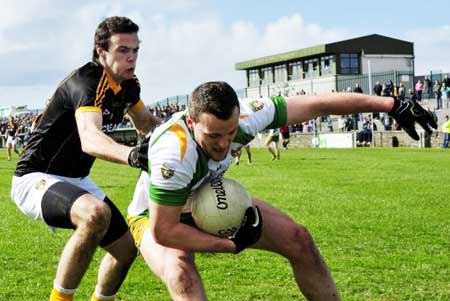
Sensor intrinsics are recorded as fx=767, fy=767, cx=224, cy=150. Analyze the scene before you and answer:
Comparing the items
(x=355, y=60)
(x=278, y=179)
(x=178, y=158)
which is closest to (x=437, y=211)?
(x=278, y=179)

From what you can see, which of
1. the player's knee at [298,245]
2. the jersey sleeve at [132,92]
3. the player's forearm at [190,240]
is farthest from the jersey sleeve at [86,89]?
the player's knee at [298,245]

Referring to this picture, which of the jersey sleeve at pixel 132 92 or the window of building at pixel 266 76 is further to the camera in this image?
the window of building at pixel 266 76

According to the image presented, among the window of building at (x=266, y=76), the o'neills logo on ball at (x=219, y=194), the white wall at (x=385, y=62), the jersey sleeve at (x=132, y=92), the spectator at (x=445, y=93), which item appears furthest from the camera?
the window of building at (x=266, y=76)

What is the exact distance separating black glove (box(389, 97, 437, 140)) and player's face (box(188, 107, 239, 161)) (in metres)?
1.53

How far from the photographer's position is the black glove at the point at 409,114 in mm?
5969

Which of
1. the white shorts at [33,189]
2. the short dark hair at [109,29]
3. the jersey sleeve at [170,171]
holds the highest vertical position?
the short dark hair at [109,29]

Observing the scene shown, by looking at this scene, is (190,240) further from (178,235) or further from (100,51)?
(100,51)

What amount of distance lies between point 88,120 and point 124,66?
0.71 m

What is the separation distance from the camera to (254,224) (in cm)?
529

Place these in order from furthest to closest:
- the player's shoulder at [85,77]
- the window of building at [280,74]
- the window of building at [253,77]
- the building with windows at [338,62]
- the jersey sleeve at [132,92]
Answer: the window of building at [253,77]
the window of building at [280,74]
the building with windows at [338,62]
the jersey sleeve at [132,92]
the player's shoulder at [85,77]

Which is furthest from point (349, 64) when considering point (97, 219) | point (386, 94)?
point (97, 219)

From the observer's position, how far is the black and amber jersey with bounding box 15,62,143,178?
252 inches

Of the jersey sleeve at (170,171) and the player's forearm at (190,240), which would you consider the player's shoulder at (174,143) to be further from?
the player's forearm at (190,240)

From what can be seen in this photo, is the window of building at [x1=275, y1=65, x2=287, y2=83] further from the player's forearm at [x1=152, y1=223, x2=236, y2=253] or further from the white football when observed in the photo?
the player's forearm at [x1=152, y1=223, x2=236, y2=253]
